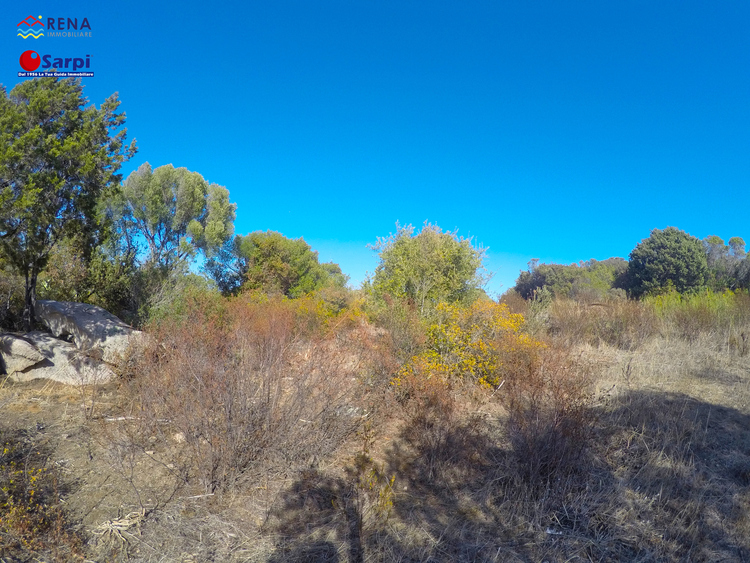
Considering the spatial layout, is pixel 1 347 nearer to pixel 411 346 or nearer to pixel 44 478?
pixel 44 478

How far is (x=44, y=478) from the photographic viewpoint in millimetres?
3232

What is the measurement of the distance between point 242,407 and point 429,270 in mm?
5741

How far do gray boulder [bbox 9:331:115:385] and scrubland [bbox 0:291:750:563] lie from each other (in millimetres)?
214

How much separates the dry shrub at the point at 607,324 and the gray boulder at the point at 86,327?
345 inches

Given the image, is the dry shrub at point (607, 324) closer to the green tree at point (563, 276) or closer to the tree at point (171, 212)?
the tree at point (171, 212)

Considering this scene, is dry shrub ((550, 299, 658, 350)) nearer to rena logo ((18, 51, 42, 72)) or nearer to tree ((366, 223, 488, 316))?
tree ((366, 223, 488, 316))

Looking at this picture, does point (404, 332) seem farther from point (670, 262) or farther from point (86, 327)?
point (670, 262)

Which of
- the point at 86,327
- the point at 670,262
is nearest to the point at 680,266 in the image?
the point at 670,262

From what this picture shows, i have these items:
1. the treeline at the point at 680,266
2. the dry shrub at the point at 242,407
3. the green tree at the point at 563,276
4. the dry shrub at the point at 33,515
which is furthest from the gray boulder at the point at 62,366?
the green tree at the point at 563,276

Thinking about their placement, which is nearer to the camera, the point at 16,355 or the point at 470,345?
the point at 16,355

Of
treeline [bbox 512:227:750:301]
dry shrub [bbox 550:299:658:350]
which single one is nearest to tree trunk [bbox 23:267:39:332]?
dry shrub [bbox 550:299:658:350]

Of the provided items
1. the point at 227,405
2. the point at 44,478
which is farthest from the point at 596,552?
the point at 44,478

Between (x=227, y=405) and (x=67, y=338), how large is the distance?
200 inches

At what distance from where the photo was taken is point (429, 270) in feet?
27.9
